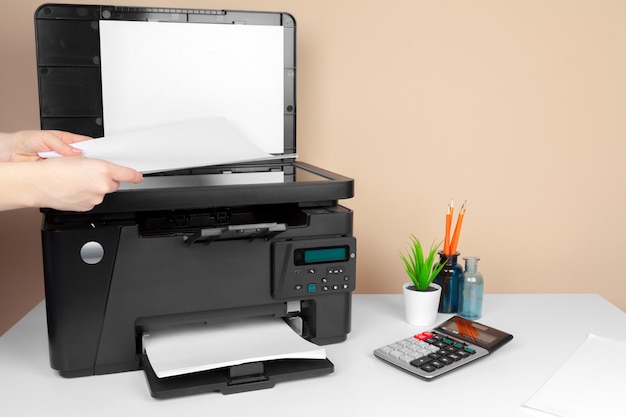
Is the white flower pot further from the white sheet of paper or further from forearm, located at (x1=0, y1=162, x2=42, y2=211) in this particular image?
forearm, located at (x1=0, y1=162, x2=42, y2=211)

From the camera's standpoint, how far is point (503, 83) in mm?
1378

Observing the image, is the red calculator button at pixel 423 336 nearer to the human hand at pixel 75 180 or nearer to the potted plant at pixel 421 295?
the potted plant at pixel 421 295

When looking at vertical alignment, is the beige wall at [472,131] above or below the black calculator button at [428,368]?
above

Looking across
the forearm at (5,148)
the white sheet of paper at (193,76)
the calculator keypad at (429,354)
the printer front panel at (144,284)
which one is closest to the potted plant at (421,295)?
the calculator keypad at (429,354)

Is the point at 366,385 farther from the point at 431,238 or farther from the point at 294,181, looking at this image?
the point at 431,238

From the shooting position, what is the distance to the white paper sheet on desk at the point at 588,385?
82cm

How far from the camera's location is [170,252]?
35.5 inches

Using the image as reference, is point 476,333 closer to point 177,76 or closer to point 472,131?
point 472,131

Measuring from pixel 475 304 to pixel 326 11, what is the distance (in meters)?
0.67

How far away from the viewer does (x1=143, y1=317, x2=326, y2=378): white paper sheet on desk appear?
2.86 ft

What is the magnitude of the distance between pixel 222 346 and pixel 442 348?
0.34 metres

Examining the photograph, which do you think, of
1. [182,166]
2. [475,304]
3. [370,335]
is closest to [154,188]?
[182,166]

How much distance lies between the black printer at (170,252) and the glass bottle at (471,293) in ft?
0.87

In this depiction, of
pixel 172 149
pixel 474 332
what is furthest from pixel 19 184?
pixel 474 332
